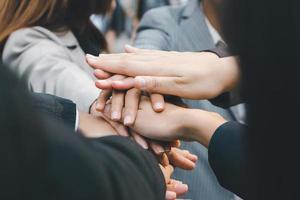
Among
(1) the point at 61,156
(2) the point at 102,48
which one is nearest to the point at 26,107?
(1) the point at 61,156

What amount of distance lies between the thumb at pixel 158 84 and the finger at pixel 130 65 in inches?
1.0

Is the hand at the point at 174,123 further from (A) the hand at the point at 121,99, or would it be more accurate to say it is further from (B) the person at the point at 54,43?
(B) the person at the point at 54,43

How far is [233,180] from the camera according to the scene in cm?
106

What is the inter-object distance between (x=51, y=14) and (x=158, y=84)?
57 centimetres

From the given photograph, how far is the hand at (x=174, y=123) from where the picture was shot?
1283 millimetres

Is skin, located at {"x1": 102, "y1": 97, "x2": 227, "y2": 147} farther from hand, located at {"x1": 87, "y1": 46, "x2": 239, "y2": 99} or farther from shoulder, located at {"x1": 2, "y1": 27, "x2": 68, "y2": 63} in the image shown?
shoulder, located at {"x1": 2, "y1": 27, "x2": 68, "y2": 63}

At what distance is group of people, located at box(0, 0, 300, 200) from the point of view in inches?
28.4

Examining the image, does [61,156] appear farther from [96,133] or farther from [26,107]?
[96,133]

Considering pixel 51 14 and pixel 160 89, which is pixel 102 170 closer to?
pixel 160 89

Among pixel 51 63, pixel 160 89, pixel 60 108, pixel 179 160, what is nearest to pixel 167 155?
pixel 179 160

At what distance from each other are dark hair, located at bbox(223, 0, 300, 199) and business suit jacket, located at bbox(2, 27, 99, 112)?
0.80 m

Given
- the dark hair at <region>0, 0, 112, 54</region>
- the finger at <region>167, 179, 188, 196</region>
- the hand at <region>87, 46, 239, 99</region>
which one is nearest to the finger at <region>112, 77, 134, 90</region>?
the hand at <region>87, 46, 239, 99</region>

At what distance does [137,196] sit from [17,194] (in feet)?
0.65

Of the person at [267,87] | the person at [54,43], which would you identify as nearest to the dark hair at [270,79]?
the person at [267,87]
